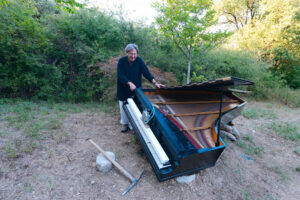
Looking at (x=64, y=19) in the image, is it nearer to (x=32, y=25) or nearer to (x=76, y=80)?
(x=32, y=25)

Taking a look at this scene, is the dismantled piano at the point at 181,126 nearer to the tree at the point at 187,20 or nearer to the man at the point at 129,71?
the man at the point at 129,71

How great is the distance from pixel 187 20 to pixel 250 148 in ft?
12.3

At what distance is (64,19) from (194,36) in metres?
4.56

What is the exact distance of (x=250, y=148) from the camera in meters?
3.45

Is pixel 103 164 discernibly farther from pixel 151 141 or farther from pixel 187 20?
pixel 187 20

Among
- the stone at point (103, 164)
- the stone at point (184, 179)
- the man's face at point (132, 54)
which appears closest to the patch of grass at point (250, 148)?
the stone at point (184, 179)

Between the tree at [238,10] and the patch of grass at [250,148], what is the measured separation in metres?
14.7

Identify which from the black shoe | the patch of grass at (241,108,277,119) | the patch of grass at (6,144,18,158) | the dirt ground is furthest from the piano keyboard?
the patch of grass at (241,108,277,119)

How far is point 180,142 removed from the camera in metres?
1.79

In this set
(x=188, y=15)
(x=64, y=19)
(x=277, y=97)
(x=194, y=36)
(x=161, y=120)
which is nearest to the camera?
(x=161, y=120)

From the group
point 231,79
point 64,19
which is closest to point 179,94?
point 231,79

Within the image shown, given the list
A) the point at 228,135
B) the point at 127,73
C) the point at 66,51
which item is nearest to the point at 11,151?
the point at 127,73

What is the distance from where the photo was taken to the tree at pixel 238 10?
46.8 ft

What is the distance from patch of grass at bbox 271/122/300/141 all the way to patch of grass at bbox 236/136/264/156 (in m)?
1.31
